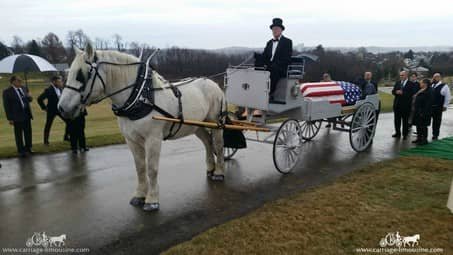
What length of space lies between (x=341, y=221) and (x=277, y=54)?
3.38 meters

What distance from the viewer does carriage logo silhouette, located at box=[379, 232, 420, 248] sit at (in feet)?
14.4

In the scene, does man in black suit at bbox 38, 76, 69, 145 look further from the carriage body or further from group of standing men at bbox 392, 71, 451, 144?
group of standing men at bbox 392, 71, 451, 144

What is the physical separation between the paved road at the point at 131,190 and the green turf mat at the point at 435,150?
513 millimetres

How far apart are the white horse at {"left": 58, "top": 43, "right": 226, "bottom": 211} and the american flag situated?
105 inches

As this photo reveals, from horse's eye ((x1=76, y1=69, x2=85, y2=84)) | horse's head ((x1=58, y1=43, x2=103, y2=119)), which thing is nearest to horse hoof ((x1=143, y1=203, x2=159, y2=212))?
horse's head ((x1=58, y1=43, x2=103, y2=119))

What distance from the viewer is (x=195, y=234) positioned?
15.6ft

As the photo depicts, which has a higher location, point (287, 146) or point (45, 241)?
point (287, 146)

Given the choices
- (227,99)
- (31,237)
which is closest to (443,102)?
(227,99)

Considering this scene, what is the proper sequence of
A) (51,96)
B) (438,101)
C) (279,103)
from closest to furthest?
(279,103), (51,96), (438,101)

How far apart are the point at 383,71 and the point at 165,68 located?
4380cm

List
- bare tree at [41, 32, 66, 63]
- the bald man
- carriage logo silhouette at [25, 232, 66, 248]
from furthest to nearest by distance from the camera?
bare tree at [41, 32, 66, 63]
the bald man
carriage logo silhouette at [25, 232, 66, 248]

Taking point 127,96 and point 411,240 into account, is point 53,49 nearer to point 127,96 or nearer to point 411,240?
point 127,96

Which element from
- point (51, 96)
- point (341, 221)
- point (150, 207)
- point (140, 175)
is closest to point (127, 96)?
point (140, 175)

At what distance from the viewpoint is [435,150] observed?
9.20 meters
